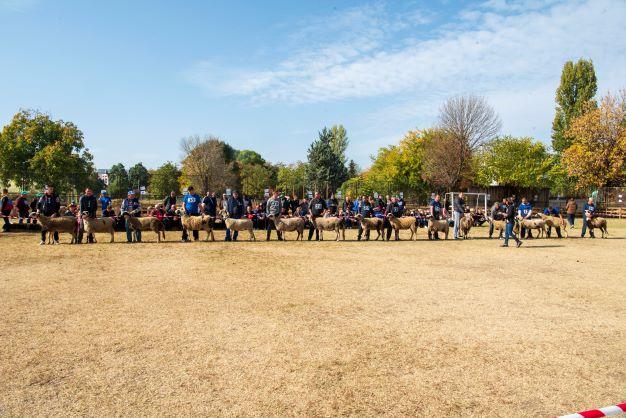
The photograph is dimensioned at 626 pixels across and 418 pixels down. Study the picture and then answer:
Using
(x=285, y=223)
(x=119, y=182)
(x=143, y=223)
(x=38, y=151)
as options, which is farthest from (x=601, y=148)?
(x=119, y=182)

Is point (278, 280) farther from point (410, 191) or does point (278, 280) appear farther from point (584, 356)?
point (410, 191)

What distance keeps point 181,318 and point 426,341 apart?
3.70m

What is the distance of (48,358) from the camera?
509 cm

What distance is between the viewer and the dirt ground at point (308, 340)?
4.21 m

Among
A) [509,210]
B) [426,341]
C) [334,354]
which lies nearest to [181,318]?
[334,354]

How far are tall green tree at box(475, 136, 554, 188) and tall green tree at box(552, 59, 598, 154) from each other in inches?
306

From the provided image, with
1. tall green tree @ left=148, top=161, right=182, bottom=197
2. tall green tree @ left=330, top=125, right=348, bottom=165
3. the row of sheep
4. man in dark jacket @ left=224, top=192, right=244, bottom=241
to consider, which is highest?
tall green tree @ left=330, top=125, right=348, bottom=165

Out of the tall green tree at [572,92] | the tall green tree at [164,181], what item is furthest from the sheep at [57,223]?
the tall green tree at [164,181]

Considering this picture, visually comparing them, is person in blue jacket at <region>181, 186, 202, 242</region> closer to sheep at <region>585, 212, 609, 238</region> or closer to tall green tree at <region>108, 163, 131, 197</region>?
sheep at <region>585, 212, 609, 238</region>

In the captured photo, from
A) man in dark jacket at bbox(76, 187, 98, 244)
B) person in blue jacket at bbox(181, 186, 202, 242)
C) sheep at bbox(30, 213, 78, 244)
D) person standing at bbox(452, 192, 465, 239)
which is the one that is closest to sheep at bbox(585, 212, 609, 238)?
person standing at bbox(452, 192, 465, 239)

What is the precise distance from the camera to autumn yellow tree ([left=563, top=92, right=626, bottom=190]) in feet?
130

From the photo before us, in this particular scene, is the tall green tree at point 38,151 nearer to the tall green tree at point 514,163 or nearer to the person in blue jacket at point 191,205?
the person in blue jacket at point 191,205

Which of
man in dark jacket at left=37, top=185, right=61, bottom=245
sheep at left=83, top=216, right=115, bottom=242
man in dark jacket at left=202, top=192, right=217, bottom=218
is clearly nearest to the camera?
sheep at left=83, top=216, right=115, bottom=242

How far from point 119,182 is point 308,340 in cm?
10817
